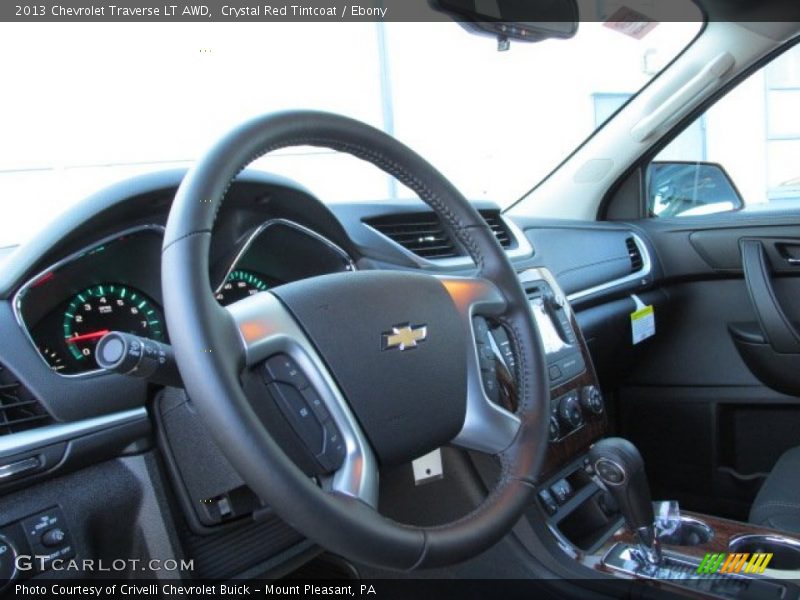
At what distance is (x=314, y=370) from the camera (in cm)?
83

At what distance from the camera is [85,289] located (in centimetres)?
112

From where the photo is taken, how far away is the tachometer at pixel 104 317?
1107 millimetres

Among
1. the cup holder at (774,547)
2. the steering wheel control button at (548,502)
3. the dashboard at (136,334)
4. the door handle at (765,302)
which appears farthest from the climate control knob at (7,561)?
the door handle at (765,302)

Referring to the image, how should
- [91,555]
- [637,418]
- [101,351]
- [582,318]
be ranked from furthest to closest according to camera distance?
[637,418] < [582,318] < [91,555] < [101,351]

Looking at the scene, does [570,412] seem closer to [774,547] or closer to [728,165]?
[774,547]

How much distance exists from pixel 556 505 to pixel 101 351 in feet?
3.55

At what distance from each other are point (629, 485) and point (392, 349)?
63 centimetres

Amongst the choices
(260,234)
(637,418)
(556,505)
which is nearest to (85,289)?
(260,234)

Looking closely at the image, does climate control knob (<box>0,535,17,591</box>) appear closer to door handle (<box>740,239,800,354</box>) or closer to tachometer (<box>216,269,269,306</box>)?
tachometer (<box>216,269,269,306</box>)

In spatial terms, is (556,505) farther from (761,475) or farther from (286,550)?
(761,475)

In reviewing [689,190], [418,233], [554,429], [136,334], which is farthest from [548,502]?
[689,190]

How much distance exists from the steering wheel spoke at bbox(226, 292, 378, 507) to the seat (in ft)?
3.50

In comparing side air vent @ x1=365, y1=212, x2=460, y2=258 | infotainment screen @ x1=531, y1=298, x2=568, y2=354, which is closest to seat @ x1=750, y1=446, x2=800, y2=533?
infotainment screen @ x1=531, y1=298, x2=568, y2=354

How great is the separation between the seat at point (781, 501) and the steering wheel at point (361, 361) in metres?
0.81
